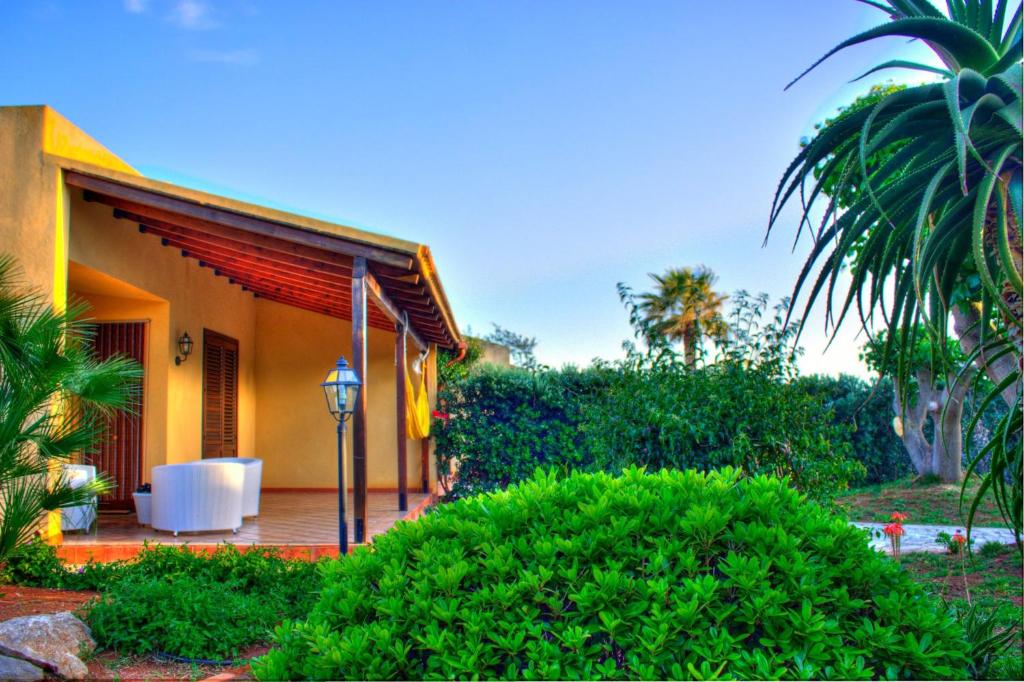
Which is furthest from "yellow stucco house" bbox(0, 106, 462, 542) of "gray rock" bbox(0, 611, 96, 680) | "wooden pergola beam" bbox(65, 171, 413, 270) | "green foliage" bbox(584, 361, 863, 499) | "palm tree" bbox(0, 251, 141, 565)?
"gray rock" bbox(0, 611, 96, 680)

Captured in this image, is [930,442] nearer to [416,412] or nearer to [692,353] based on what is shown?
[416,412]

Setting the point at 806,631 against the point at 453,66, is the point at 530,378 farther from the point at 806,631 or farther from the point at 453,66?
the point at 806,631

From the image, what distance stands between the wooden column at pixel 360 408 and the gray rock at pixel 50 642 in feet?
9.08

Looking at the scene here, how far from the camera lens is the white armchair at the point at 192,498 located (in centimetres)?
802

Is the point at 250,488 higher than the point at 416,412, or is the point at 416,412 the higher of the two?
the point at 416,412

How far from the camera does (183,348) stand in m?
10.4

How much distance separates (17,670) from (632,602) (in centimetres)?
372

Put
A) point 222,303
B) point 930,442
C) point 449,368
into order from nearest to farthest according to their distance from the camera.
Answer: point 222,303 → point 449,368 → point 930,442

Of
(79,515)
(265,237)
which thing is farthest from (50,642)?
(265,237)

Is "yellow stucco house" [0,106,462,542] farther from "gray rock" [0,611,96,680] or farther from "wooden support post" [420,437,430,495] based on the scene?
"gray rock" [0,611,96,680]

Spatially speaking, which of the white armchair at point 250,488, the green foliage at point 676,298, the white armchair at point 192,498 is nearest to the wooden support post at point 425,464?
the white armchair at point 250,488

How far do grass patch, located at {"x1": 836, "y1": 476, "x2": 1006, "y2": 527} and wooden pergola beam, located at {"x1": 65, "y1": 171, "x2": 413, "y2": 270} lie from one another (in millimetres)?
6474

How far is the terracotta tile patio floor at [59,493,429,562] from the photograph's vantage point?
284 inches

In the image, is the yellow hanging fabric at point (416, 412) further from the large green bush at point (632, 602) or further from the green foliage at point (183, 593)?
the large green bush at point (632, 602)
